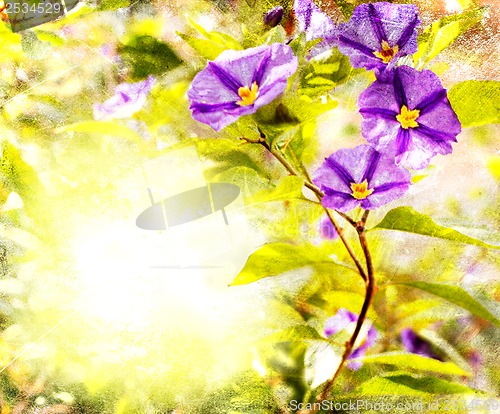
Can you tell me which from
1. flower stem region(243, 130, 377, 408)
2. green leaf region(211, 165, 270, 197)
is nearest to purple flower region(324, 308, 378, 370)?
flower stem region(243, 130, 377, 408)

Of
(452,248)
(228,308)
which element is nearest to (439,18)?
(452,248)

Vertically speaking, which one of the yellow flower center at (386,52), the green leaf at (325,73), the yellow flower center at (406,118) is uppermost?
the yellow flower center at (386,52)

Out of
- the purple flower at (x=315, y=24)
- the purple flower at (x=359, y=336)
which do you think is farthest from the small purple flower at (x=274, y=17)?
the purple flower at (x=359, y=336)

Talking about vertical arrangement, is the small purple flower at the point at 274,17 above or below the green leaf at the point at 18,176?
above

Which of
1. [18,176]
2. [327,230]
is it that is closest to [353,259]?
[327,230]

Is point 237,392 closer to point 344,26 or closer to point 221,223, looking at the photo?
point 221,223

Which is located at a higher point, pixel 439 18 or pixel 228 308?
pixel 439 18

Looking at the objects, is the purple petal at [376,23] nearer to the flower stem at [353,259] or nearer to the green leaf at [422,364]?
the flower stem at [353,259]
